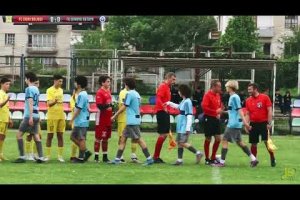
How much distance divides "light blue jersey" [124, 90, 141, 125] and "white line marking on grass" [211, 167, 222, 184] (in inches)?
72.8

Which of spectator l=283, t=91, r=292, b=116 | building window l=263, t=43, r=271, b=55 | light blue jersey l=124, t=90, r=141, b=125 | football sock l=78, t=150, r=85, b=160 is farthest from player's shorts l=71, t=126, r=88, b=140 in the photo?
building window l=263, t=43, r=271, b=55

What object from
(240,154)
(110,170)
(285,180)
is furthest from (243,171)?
(240,154)

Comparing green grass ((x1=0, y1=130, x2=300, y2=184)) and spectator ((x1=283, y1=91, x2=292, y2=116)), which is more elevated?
spectator ((x1=283, y1=91, x2=292, y2=116))

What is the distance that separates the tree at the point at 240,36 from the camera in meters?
54.9

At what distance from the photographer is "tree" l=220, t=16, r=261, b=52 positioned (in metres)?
54.9

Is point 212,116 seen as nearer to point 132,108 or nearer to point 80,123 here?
point 132,108

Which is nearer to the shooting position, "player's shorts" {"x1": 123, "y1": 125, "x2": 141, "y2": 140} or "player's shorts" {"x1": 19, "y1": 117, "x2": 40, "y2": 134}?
"player's shorts" {"x1": 123, "y1": 125, "x2": 141, "y2": 140}

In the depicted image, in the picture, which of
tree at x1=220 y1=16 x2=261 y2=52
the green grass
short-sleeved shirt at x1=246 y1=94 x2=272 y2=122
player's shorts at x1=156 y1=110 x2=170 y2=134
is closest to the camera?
the green grass

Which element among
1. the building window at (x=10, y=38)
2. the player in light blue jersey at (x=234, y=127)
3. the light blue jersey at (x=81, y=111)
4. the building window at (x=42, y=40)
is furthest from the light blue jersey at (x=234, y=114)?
the building window at (x=42, y=40)

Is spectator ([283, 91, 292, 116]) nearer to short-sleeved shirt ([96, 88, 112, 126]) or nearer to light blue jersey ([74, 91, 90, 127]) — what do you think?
short-sleeved shirt ([96, 88, 112, 126])

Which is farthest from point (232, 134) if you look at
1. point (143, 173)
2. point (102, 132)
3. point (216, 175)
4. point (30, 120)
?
point (30, 120)

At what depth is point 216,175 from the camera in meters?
10.5
